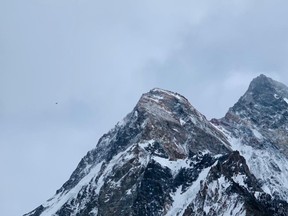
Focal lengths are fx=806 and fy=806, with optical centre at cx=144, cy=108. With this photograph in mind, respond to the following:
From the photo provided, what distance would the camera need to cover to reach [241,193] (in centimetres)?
19588

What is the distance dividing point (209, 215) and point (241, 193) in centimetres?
1026

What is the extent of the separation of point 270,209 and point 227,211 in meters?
10.4

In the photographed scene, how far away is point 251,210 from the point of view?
187 meters

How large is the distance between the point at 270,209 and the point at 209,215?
16252 millimetres

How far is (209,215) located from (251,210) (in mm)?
15993

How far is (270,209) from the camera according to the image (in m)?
192

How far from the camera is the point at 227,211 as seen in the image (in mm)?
Result: 194375

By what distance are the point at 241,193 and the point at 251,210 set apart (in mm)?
9785

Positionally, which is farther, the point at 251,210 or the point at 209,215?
the point at 209,215
